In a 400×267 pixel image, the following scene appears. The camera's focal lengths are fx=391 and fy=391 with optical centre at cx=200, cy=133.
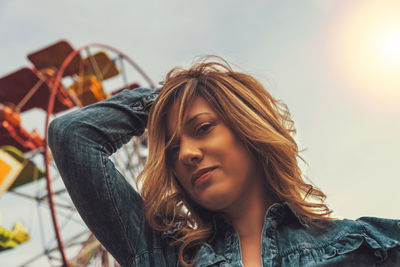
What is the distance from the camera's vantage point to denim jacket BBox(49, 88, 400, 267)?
1.02m

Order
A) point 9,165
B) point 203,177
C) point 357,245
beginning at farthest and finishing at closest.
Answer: point 9,165
point 203,177
point 357,245

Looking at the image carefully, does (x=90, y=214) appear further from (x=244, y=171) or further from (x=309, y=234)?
(x=309, y=234)

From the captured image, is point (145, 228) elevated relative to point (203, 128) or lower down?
lower down

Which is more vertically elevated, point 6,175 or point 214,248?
point 214,248

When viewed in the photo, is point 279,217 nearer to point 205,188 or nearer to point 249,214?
point 249,214

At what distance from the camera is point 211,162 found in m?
1.12

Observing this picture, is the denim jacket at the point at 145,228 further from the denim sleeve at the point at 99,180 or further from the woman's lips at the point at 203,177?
the woman's lips at the point at 203,177

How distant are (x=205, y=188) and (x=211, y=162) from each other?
77mm

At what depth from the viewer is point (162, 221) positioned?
48.0 inches

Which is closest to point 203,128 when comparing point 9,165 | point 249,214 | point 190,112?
point 190,112

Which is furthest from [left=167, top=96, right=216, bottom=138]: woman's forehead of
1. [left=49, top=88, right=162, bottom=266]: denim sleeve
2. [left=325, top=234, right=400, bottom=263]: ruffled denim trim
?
[left=325, top=234, right=400, bottom=263]: ruffled denim trim

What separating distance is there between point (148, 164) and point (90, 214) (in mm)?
259

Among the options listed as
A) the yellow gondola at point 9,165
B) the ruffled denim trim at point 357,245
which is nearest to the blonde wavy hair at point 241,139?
the ruffled denim trim at point 357,245

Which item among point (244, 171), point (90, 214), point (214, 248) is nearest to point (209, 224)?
point (214, 248)
